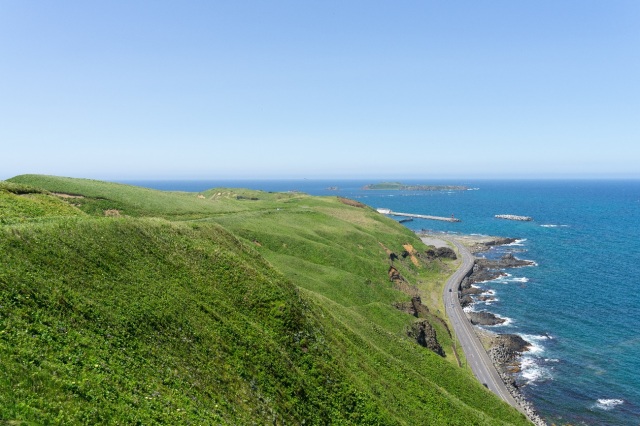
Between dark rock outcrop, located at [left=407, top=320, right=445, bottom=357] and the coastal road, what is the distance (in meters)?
7.04

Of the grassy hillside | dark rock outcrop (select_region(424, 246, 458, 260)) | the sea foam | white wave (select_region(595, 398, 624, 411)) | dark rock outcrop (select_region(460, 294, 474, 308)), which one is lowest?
white wave (select_region(595, 398, 624, 411))

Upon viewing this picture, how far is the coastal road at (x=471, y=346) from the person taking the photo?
203 ft

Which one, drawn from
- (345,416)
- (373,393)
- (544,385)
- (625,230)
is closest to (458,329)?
(544,385)

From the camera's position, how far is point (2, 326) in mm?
17438

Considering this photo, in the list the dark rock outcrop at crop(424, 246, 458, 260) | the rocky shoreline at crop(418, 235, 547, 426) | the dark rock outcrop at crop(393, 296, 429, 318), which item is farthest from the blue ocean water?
the dark rock outcrop at crop(424, 246, 458, 260)

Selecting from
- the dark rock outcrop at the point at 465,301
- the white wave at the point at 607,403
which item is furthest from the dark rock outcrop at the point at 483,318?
the white wave at the point at 607,403

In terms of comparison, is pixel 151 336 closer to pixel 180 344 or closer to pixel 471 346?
pixel 180 344

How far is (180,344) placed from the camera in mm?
24688

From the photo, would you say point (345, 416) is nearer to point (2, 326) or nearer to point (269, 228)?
point (2, 326)

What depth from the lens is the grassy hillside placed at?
17.3m

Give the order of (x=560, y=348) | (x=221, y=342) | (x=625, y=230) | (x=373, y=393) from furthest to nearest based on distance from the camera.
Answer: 1. (x=625, y=230)
2. (x=560, y=348)
3. (x=373, y=393)
4. (x=221, y=342)

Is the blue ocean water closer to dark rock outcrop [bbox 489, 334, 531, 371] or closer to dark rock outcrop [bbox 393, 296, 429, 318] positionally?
dark rock outcrop [bbox 489, 334, 531, 371]

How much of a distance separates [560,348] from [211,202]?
323 ft

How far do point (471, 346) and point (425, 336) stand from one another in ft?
47.0
